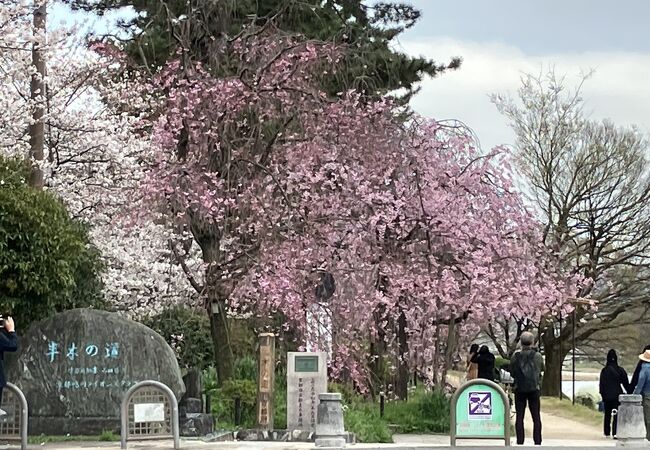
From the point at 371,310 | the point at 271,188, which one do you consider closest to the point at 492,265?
the point at 371,310

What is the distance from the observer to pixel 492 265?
2225cm

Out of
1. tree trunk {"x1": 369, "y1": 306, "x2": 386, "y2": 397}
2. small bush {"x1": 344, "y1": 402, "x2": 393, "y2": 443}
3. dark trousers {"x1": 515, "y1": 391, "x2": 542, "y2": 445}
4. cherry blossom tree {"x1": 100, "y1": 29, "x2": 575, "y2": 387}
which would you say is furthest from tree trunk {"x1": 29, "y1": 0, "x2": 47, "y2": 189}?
dark trousers {"x1": 515, "y1": 391, "x2": 542, "y2": 445}

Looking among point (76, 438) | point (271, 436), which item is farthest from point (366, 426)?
point (76, 438)

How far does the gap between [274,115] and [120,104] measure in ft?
11.7

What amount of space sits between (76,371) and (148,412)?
193cm

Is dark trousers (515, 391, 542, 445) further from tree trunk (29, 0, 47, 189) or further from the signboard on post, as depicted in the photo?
tree trunk (29, 0, 47, 189)

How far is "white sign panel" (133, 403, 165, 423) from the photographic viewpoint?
44.2 ft

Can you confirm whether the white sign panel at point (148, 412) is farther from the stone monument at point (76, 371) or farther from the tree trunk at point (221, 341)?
the tree trunk at point (221, 341)

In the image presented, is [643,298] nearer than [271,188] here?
No

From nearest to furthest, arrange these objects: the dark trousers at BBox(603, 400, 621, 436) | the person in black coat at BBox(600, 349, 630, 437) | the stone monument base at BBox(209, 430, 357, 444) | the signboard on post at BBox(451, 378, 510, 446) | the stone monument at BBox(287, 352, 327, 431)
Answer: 1. the signboard on post at BBox(451, 378, 510, 446)
2. the stone monument base at BBox(209, 430, 357, 444)
3. the stone monument at BBox(287, 352, 327, 431)
4. the person in black coat at BBox(600, 349, 630, 437)
5. the dark trousers at BBox(603, 400, 621, 436)

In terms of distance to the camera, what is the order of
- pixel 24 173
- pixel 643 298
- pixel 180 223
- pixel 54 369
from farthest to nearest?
1. pixel 643 298
2. pixel 180 223
3. pixel 24 173
4. pixel 54 369

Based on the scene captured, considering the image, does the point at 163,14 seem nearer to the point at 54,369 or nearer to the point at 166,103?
the point at 166,103

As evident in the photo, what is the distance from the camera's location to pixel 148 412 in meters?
13.6

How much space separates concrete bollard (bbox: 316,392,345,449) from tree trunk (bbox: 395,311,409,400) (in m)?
9.18
